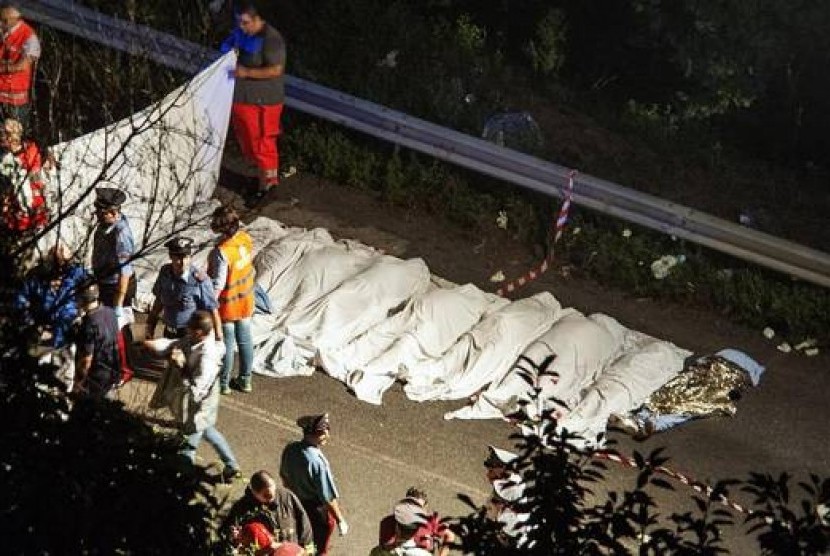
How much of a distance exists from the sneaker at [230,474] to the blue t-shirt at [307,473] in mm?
997

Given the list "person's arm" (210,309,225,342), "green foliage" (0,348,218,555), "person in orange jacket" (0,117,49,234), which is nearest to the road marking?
"person's arm" (210,309,225,342)

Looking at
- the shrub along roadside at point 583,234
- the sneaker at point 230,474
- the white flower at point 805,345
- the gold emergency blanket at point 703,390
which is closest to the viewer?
the sneaker at point 230,474

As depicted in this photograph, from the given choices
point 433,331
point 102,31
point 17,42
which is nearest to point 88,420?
point 433,331

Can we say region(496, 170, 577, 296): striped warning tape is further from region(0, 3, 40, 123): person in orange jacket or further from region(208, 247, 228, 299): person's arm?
region(0, 3, 40, 123): person in orange jacket

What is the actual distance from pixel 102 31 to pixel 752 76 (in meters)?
6.80

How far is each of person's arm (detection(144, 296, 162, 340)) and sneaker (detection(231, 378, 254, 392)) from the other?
2.55 ft

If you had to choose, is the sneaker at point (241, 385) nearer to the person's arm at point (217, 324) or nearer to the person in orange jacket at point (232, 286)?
the person in orange jacket at point (232, 286)

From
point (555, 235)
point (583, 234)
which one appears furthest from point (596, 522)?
point (583, 234)

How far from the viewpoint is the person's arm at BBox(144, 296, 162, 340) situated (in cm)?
1294

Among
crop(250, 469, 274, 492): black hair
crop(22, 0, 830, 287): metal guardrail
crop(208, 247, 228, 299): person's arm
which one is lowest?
crop(250, 469, 274, 492): black hair

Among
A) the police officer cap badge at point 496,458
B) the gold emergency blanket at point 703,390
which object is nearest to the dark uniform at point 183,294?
the police officer cap badge at point 496,458

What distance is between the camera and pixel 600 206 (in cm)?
1560

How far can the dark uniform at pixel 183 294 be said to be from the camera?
1247cm

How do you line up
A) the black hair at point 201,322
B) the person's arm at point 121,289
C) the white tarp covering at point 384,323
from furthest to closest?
the white tarp covering at point 384,323, the person's arm at point 121,289, the black hair at point 201,322
